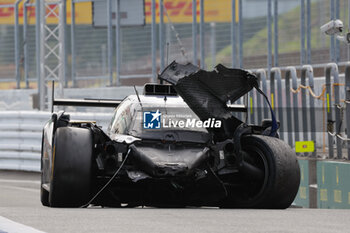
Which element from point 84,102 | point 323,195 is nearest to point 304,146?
point 323,195

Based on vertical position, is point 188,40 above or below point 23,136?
above

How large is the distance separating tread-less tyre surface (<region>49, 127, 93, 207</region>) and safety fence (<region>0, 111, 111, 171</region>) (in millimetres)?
10303

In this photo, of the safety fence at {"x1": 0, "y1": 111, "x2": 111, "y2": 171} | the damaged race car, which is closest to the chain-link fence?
the safety fence at {"x1": 0, "y1": 111, "x2": 111, "y2": 171}

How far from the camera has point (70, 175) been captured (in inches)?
394

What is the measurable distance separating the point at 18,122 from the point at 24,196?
7082 millimetres

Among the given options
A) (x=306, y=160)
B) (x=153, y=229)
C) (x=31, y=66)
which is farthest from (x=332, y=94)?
(x=31, y=66)

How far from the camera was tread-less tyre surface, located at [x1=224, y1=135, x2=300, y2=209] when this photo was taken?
1037cm

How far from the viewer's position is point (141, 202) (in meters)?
10.5

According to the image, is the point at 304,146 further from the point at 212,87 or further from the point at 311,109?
the point at 212,87

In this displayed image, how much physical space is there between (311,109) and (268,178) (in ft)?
20.7

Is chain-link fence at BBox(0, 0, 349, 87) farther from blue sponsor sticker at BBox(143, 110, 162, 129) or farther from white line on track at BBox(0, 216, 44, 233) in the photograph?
white line on track at BBox(0, 216, 44, 233)

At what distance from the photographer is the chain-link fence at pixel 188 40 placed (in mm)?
22406

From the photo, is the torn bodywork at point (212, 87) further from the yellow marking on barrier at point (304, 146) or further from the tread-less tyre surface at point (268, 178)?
the yellow marking on barrier at point (304, 146)

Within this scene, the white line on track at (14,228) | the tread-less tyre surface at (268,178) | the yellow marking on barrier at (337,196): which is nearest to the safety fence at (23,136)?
the yellow marking on barrier at (337,196)
